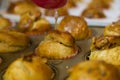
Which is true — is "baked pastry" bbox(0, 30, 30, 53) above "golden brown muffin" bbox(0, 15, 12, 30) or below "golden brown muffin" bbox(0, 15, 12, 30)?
above

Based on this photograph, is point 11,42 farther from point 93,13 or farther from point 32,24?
point 93,13

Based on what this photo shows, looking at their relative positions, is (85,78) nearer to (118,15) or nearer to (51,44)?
(51,44)

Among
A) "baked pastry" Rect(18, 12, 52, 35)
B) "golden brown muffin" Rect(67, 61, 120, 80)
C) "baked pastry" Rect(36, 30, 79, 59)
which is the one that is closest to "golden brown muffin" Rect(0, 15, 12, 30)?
"baked pastry" Rect(18, 12, 52, 35)

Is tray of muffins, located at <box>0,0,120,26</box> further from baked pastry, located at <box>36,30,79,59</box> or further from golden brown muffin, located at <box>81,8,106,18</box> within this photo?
baked pastry, located at <box>36,30,79,59</box>

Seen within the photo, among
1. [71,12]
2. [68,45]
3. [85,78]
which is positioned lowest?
[71,12]

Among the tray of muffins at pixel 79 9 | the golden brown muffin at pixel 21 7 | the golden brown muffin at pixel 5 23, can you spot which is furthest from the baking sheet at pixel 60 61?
the golden brown muffin at pixel 21 7

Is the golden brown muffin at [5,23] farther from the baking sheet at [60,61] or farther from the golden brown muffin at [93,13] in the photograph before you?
the golden brown muffin at [93,13]

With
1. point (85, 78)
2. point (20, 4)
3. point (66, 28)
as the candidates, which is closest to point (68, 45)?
point (66, 28)
